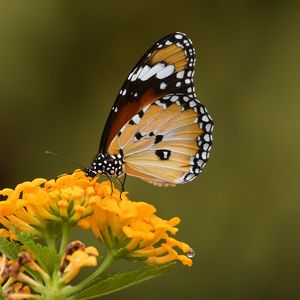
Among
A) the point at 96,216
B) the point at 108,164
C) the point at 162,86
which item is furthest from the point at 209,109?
the point at 96,216

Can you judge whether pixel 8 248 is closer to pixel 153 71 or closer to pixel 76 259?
pixel 76 259

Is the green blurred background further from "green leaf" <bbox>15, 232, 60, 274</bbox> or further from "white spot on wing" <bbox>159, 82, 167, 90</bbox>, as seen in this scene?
"green leaf" <bbox>15, 232, 60, 274</bbox>

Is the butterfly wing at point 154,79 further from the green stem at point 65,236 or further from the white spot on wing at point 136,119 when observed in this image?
the green stem at point 65,236

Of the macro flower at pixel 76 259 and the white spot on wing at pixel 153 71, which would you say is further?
the white spot on wing at pixel 153 71

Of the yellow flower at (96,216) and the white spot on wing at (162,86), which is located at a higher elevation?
the white spot on wing at (162,86)

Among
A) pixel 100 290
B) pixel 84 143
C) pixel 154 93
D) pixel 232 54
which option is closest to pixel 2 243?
pixel 100 290

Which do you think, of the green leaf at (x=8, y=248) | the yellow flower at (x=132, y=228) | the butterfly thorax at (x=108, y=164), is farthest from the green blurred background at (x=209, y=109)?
the green leaf at (x=8, y=248)

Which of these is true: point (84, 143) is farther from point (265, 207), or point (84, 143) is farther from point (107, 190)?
point (107, 190)
